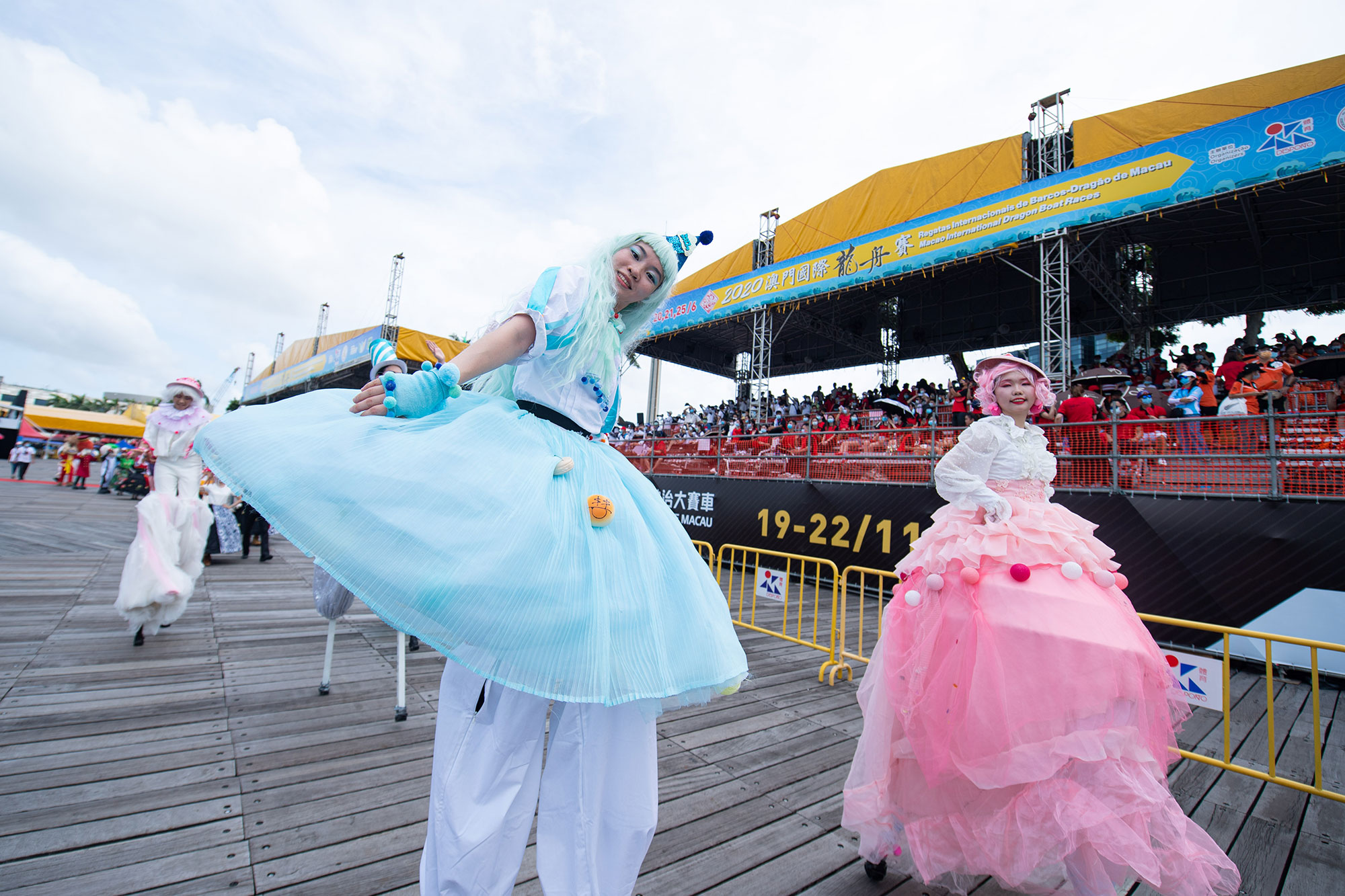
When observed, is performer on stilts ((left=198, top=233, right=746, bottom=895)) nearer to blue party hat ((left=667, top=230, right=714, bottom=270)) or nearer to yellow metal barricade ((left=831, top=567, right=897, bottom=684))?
blue party hat ((left=667, top=230, right=714, bottom=270))

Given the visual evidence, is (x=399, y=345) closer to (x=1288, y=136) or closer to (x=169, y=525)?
(x=169, y=525)

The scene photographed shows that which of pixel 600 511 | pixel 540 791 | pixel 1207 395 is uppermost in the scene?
pixel 1207 395

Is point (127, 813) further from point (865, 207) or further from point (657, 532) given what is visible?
point (865, 207)

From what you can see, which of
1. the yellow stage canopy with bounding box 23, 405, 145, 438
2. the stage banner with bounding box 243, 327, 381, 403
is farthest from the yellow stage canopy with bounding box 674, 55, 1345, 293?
the yellow stage canopy with bounding box 23, 405, 145, 438

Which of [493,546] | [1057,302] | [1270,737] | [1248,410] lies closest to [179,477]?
[493,546]

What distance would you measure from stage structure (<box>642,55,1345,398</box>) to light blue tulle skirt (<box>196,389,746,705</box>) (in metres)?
11.1

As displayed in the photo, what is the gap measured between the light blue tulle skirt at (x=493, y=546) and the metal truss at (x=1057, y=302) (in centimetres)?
1035

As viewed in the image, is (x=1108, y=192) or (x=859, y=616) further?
(x=1108, y=192)

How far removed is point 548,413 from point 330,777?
7.05 feet

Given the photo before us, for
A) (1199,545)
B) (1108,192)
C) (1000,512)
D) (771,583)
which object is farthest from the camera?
(1108,192)

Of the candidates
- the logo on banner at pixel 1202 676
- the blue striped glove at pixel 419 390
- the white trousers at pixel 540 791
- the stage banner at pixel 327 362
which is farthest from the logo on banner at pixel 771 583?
the stage banner at pixel 327 362

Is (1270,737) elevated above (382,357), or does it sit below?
below

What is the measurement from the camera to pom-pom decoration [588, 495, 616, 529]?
4.33 feet

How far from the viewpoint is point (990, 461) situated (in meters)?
2.45
